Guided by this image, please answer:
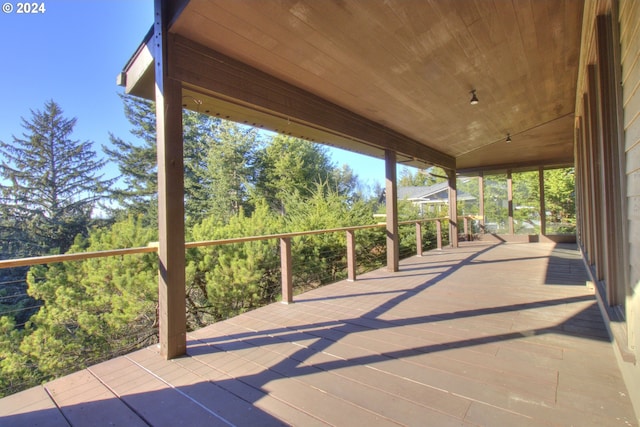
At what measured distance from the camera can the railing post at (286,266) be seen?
142 inches

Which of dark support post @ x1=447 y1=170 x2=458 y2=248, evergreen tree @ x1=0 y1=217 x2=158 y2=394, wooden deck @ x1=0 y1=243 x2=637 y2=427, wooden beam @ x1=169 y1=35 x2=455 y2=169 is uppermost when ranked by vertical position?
wooden beam @ x1=169 y1=35 x2=455 y2=169

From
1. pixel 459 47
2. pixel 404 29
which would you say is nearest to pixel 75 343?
pixel 404 29

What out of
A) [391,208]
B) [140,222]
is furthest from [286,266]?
[140,222]

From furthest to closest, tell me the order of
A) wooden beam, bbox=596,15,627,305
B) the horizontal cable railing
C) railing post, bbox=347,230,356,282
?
the horizontal cable railing
railing post, bbox=347,230,356,282
wooden beam, bbox=596,15,627,305

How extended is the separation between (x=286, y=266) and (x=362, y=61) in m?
2.27

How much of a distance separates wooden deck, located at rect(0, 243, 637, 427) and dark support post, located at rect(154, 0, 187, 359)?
0.88ft

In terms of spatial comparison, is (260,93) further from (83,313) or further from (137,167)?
(137,167)

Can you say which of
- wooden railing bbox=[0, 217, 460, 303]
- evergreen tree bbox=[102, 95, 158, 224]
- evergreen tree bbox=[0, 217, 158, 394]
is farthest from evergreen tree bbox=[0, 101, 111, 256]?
wooden railing bbox=[0, 217, 460, 303]

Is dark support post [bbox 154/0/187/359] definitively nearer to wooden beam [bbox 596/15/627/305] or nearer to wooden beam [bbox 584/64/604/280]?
wooden beam [bbox 596/15/627/305]

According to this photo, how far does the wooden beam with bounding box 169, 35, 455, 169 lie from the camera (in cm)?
238

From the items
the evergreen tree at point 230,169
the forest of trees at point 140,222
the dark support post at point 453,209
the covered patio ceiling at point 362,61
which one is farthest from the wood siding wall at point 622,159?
the evergreen tree at point 230,169

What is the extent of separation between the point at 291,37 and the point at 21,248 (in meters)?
21.7

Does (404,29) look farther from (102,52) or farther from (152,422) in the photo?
(102,52)

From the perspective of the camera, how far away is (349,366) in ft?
7.07
